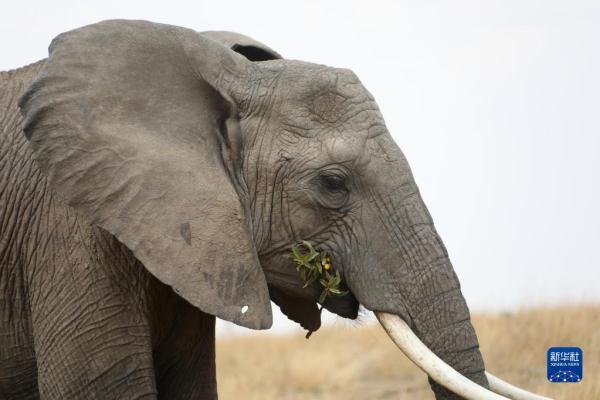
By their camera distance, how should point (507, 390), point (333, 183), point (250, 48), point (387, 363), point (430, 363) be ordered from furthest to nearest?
point (387, 363) → point (250, 48) → point (507, 390) → point (333, 183) → point (430, 363)

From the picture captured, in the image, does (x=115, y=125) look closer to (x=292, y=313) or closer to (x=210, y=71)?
(x=210, y=71)

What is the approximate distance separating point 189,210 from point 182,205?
0.04 m

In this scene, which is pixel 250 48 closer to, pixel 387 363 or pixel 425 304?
pixel 425 304

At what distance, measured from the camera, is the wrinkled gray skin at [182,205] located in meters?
5.71

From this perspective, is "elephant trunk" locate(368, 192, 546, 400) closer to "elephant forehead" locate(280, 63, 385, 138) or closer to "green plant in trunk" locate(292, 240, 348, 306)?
"green plant in trunk" locate(292, 240, 348, 306)

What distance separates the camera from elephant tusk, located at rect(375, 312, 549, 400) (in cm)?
549

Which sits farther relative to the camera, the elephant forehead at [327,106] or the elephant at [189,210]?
the elephant forehead at [327,106]

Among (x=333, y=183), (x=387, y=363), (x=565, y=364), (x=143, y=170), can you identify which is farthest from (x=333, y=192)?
(x=387, y=363)

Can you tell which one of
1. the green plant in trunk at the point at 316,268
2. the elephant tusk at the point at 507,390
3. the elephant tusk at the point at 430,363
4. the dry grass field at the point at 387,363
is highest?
the green plant in trunk at the point at 316,268

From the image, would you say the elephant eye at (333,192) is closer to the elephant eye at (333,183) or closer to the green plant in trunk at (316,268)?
the elephant eye at (333,183)

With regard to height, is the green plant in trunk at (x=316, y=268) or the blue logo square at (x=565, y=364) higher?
the green plant in trunk at (x=316, y=268)

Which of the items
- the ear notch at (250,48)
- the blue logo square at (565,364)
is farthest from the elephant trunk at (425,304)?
the blue logo square at (565,364)

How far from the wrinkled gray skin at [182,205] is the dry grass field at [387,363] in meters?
5.89

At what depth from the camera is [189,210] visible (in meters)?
5.74
